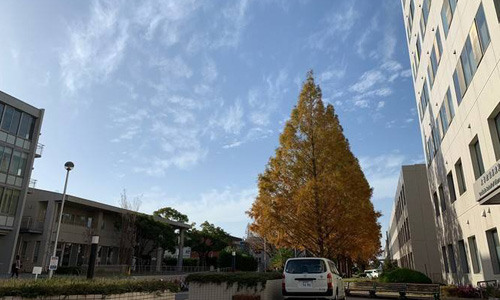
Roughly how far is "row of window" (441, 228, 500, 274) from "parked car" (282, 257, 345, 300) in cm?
716

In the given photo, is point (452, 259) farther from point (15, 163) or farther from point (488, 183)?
point (15, 163)

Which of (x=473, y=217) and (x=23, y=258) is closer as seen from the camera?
(x=473, y=217)

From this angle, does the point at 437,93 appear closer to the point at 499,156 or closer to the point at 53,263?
the point at 499,156

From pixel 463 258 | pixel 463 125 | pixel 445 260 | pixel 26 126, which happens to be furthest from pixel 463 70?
pixel 26 126

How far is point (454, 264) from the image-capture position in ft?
74.1

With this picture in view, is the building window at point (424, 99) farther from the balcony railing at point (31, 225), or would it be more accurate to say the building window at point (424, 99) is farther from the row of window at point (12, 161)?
the balcony railing at point (31, 225)

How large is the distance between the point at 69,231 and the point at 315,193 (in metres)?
28.7

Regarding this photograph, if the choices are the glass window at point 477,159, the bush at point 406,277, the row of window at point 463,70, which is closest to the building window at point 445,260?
the bush at point 406,277

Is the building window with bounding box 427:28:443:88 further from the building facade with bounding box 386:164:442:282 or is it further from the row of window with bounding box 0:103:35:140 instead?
the row of window with bounding box 0:103:35:140

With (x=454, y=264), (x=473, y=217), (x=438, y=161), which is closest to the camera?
(x=473, y=217)

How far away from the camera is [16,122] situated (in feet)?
109

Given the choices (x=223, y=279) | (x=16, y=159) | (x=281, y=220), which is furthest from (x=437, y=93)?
(x=16, y=159)

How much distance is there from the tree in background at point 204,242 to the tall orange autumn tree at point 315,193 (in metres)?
37.8

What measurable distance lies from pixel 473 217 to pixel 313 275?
9.34 metres
